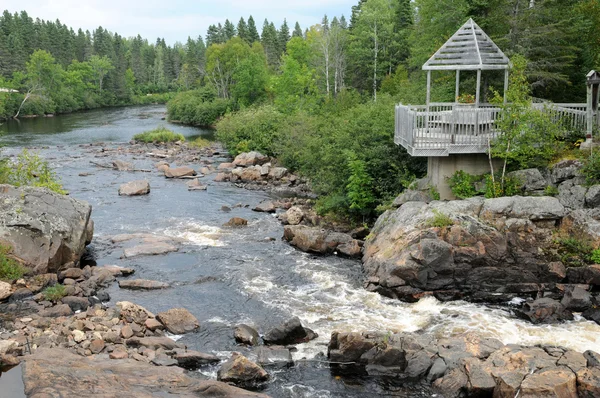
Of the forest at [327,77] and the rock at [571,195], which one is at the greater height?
the forest at [327,77]

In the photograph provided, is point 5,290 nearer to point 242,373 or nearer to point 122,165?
point 242,373

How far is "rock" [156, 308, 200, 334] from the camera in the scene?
16172 millimetres

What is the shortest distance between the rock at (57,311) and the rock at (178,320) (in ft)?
8.66

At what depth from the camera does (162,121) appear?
8031cm

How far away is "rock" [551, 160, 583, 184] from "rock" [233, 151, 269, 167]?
24.8 m

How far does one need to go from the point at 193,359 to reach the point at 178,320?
2.34 meters

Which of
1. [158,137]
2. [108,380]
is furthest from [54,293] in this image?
[158,137]

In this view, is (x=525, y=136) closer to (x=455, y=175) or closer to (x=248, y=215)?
(x=455, y=175)

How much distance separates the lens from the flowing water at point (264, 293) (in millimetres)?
14516

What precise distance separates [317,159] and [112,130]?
44195 millimetres

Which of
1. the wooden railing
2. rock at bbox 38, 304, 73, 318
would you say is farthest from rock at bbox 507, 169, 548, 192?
rock at bbox 38, 304, 73, 318

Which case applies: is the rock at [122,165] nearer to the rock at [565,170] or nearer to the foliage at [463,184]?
the foliage at [463,184]

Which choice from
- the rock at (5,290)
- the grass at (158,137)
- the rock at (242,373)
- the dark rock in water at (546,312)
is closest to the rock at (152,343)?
the rock at (242,373)

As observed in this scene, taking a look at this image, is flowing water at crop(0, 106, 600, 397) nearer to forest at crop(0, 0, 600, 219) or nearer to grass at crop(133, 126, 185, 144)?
forest at crop(0, 0, 600, 219)
